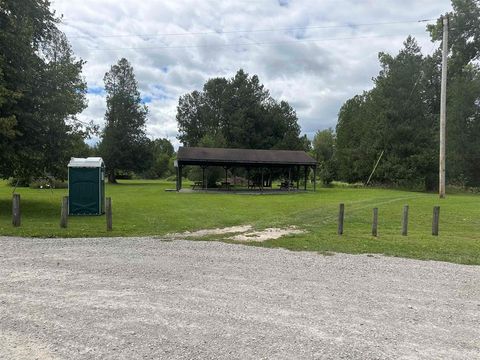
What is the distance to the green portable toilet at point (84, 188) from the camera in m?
15.6

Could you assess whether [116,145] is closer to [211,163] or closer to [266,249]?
[211,163]

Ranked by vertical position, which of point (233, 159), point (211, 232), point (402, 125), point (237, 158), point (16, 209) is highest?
point (402, 125)

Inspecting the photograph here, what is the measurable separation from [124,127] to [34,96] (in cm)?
4050

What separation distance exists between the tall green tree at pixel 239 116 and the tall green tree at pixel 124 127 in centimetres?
897

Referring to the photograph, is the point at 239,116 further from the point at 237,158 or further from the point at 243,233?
the point at 243,233

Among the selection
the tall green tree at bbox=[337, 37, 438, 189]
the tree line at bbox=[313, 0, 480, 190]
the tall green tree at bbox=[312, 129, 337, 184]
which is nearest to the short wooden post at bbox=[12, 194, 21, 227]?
the tree line at bbox=[313, 0, 480, 190]

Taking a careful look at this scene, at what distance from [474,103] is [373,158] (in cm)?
1158

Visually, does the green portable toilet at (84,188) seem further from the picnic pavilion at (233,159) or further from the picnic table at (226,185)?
the picnic table at (226,185)

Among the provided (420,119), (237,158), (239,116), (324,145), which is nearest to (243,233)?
(237,158)

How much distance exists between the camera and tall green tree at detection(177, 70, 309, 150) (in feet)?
206

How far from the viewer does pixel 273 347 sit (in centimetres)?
372

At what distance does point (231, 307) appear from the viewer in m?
4.80

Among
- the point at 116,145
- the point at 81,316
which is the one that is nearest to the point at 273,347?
the point at 81,316

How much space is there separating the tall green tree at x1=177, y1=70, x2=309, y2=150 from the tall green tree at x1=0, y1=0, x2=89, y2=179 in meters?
42.5
